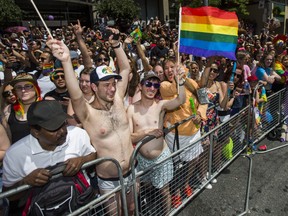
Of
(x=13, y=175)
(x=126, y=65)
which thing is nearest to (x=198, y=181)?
(x=126, y=65)

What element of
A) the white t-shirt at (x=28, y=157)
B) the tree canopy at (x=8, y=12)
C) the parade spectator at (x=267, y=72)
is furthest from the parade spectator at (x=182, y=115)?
the tree canopy at (x=8, y=12)

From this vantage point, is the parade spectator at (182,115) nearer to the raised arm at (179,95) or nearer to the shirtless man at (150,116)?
the raised arm at (179,95)

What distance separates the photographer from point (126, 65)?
3.24 meters

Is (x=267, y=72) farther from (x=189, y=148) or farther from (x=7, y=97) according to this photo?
(x=7, y=97)

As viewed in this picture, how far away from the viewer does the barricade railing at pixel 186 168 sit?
250 cm

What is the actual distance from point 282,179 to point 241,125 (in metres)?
1.30

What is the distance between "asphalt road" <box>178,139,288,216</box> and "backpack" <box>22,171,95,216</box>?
2.13 metres

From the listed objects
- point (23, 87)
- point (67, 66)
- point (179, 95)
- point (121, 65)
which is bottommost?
point (179, 95)

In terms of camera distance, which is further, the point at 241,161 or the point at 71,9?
the point at 71,9

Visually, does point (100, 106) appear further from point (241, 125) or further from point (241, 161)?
point (241, 161)

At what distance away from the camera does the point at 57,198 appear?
6.73 ft

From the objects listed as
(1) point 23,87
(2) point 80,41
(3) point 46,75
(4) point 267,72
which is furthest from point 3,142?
(4) point 267,72

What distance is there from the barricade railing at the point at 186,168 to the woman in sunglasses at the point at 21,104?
4.01ft

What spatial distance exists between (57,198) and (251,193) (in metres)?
3.24
